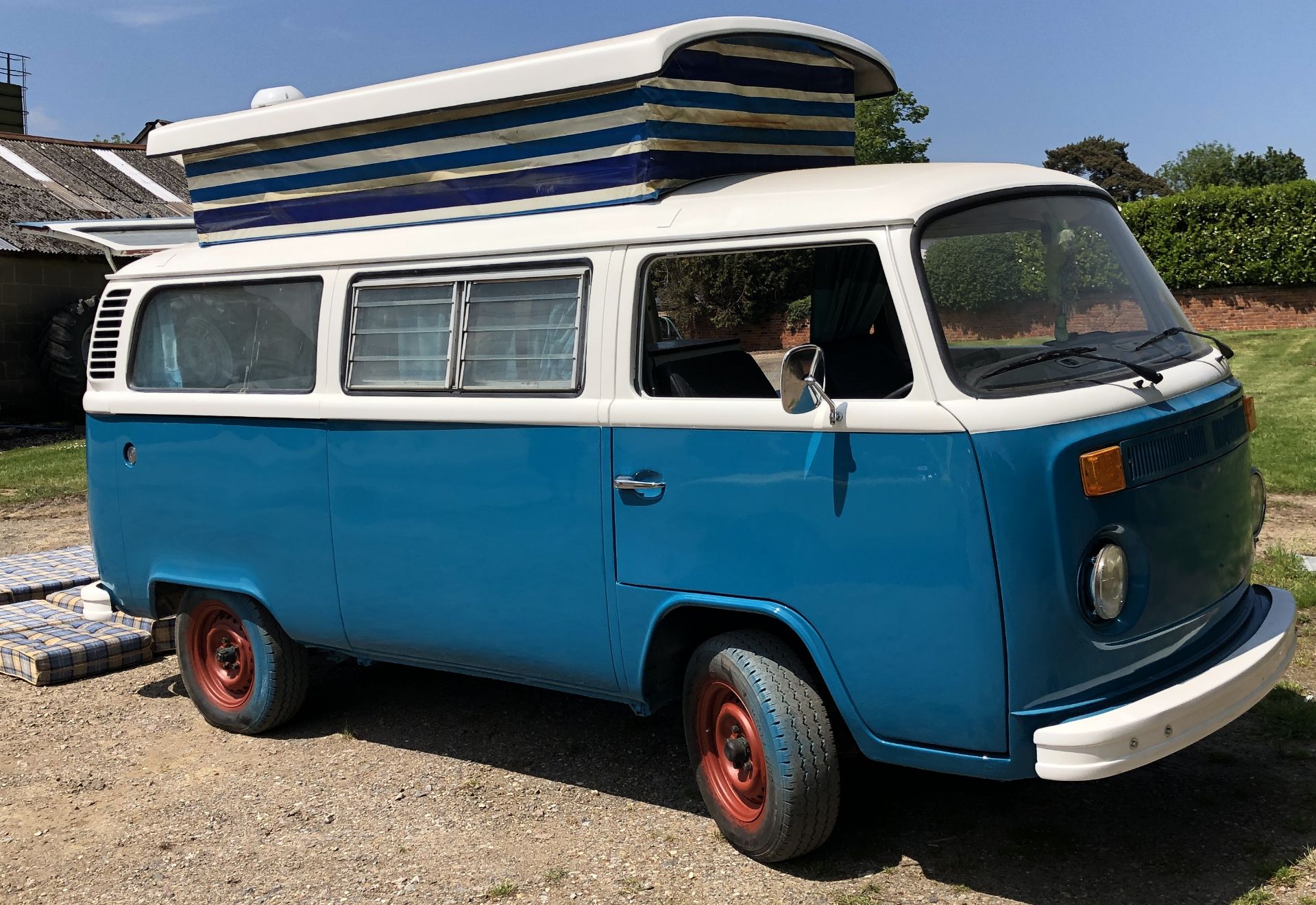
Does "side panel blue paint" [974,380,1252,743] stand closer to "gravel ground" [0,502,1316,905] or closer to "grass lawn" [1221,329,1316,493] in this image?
"gravel ground" [0,502,1316,905]

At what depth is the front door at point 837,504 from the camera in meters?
3.56

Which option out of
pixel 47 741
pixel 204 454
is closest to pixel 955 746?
pixel 204 454

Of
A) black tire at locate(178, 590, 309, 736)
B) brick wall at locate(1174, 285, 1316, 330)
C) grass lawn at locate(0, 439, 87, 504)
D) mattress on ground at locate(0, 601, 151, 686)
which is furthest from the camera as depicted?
brick wall at locate(1174, 285, 1316, 330)

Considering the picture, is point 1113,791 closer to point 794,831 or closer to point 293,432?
point 794,831

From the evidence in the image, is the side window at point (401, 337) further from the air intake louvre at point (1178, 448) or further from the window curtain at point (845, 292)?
the air intake louvre at point (1178, 448)

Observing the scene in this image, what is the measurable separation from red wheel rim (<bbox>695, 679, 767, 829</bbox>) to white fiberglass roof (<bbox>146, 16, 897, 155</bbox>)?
2.19 m

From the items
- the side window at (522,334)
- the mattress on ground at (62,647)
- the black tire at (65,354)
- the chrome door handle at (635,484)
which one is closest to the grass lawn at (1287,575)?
the chrome door handle at (635,484)

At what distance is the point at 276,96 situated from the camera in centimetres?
582

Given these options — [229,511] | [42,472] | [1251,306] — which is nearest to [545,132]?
[229,511]

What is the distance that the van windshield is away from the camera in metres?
3.75

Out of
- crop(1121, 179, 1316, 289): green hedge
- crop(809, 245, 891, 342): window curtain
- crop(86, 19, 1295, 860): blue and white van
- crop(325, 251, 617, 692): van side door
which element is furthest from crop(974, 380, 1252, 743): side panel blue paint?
crop(1121, 179, 1316, 289): green hedge

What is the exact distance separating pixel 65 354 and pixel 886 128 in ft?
94.6

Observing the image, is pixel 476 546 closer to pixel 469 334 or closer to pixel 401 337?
pixel 469 334

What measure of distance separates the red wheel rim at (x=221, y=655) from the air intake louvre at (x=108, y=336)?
1248 mm
